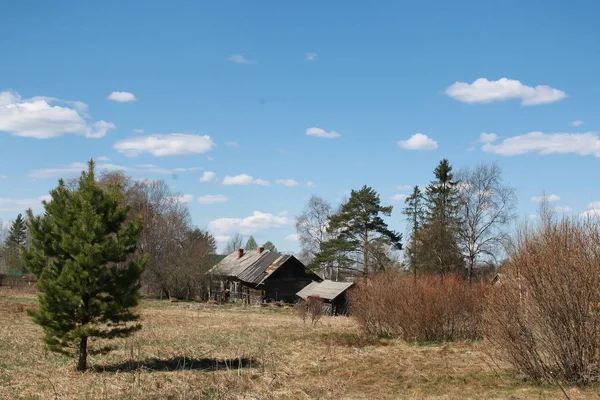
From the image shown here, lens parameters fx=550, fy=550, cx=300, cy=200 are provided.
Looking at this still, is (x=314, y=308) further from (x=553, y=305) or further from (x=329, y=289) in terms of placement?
(x=553, y=305)

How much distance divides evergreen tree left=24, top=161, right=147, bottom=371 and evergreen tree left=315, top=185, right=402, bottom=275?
3458 cm

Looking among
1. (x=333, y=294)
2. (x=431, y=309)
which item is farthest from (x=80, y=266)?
(x=333, y=294)

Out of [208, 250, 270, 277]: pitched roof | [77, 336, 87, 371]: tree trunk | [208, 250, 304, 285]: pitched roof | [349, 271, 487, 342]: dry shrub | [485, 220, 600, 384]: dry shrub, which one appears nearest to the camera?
[485, 220, 600, 384]: dry shrub

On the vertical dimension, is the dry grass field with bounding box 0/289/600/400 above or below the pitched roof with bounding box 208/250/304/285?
below

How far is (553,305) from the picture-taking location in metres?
11.3

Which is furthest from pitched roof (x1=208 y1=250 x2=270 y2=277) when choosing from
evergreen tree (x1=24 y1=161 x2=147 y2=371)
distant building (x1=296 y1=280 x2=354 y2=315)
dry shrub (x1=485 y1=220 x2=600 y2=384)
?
dry shrub (x1=485 y1=220 x2=600 y2=384)

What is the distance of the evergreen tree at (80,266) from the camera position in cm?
1343

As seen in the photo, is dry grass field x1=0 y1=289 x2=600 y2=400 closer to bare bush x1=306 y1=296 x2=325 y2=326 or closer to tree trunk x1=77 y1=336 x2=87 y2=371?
tree trunk x1=77 y1=336 x2=87 y2=371

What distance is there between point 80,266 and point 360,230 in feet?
120

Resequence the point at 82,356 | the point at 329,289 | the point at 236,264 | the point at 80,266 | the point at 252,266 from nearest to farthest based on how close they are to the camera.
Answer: the point at 80,266, the point at 82,356, the point at 329,289, the point at 252,266, the point at 236,264

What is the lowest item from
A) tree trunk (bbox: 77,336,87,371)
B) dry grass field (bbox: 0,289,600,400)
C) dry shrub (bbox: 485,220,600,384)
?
dry grass field (bbox: 0,289,600,400)

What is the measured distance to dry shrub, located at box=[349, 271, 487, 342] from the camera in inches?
902

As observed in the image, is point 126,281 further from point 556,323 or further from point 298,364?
point 556,323

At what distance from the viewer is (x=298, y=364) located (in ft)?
52.9
